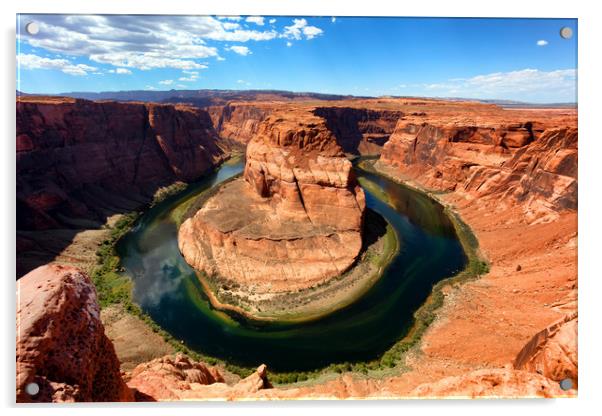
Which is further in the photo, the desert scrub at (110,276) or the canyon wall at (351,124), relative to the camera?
the canyon wall at (351,124)

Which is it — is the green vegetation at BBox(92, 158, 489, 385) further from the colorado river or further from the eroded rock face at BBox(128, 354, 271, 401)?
the eroded rock face at BBox(128, 354, 271, 401)

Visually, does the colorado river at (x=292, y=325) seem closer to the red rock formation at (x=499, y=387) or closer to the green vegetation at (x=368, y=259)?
the green vegetation at (x=368, y=259)

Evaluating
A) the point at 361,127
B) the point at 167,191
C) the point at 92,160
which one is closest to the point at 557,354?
the point at 92,160

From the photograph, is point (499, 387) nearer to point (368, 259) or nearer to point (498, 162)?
point (368, 259)

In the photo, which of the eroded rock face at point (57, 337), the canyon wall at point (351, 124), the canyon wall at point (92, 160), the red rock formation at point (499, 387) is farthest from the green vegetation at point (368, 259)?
the canyon wall at point (351, 124)

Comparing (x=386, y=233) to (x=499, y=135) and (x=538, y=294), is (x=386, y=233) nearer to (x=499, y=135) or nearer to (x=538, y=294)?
(x=538, y=294)

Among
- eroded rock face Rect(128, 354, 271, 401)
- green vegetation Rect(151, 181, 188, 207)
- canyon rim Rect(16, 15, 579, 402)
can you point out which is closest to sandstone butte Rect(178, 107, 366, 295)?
canyon rim Rect(16, 15, 579, 402)

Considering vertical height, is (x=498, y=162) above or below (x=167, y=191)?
above
